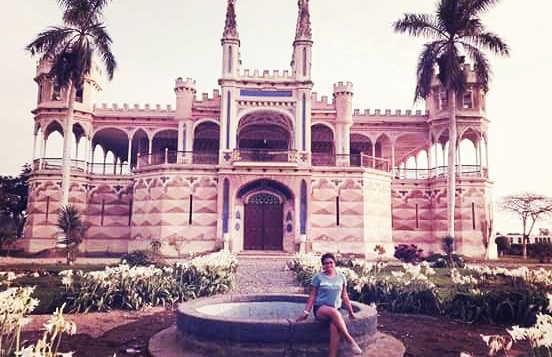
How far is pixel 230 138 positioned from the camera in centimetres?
2758

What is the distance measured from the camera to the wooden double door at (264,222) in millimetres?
27141

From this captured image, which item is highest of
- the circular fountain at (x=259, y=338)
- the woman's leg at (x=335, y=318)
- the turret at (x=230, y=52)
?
the turret at (x=230, y=52)

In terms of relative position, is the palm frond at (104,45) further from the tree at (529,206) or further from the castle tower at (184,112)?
the tree at (529,206)

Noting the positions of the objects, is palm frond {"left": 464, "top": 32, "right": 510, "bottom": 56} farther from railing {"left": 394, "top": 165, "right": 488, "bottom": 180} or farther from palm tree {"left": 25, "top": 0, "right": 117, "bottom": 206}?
palm tree {"left": 25, "top": 0, "right": 117, "bottom": 206}

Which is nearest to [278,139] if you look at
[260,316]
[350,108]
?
[350,108]

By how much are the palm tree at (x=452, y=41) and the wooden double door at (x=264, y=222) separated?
10211mm

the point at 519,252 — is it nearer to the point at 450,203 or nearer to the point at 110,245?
the point at 450,203

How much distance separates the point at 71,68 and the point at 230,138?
32.2 ft

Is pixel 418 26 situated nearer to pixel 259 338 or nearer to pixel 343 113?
pixel 343 113

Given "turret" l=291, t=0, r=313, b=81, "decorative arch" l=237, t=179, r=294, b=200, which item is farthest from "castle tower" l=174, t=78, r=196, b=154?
"turret" l=291, t=0, r=313, b=81

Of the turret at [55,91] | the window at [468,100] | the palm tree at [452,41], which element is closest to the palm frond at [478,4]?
the palm tree at [452,41]

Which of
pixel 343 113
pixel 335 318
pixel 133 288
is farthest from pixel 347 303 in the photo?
pixel 343 113

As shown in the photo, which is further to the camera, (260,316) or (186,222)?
(186,222)

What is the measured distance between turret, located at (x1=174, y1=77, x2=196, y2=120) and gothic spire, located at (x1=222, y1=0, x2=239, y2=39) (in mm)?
4350
